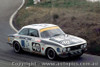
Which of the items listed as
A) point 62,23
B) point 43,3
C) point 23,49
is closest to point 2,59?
point 23,49

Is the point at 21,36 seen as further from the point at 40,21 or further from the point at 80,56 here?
the point at 40,21

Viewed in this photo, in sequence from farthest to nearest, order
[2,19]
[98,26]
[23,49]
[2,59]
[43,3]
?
1. [43,3]
2. [2,19]
3. [98,26]
4. [23,49]
5. [2,59]

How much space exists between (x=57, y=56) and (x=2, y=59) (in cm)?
266

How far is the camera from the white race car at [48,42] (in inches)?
456

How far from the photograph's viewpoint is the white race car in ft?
38.0

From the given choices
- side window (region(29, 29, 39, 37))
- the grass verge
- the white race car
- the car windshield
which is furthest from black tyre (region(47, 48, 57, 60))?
the grass verge

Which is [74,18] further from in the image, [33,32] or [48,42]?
[48,42]

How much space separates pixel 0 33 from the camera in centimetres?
1928

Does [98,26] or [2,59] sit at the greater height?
[98,26]

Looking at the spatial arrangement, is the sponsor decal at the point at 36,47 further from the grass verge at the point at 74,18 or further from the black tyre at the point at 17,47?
the grass verge at the point at 74,18

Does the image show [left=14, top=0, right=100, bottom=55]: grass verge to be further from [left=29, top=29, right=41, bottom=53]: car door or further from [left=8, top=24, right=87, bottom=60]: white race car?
[left=29, top=29, right=41, bottom=53]: car door

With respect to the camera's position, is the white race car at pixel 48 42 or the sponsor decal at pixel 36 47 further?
the sponsor decal at pixel 36 47

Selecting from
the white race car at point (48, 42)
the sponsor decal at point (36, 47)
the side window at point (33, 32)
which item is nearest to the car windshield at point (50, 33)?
the white race car at point (48, 42)

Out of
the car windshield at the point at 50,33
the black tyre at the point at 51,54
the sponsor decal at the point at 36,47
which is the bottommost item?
the black tyre at the point at 51,54
